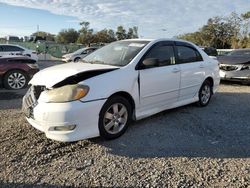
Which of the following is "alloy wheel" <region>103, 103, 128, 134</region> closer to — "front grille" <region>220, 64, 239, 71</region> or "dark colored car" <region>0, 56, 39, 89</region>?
"dark colored car" <region>0, 56, 39, 89</region>

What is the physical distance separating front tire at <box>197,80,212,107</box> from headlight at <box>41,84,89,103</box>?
3.47m

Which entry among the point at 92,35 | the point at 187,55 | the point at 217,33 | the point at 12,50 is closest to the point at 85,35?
the point at 92,35

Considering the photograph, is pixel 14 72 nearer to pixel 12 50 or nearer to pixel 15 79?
pixel 15 79

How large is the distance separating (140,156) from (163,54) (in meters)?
2.33

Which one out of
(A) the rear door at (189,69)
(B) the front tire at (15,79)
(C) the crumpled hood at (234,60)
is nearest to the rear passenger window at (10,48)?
(B) the front tire at (15,79)

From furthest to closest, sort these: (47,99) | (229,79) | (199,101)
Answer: (229,79) → (199,101) → (47,99)

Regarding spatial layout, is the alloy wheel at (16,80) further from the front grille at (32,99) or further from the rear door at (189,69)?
the rear door at (189,69)

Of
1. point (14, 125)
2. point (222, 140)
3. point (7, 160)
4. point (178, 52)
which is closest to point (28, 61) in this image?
point (14, 125)

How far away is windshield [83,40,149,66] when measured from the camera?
525 cm

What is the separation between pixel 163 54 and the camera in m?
5.75

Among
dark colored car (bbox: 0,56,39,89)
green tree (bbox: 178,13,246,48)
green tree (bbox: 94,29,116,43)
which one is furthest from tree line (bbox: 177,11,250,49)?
dark colored car (bbox: 0,56,39,89)

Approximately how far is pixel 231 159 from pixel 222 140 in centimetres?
69

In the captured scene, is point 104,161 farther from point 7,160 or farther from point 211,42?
Answer: point 211,42

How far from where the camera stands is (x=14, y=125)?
17.4 ft
